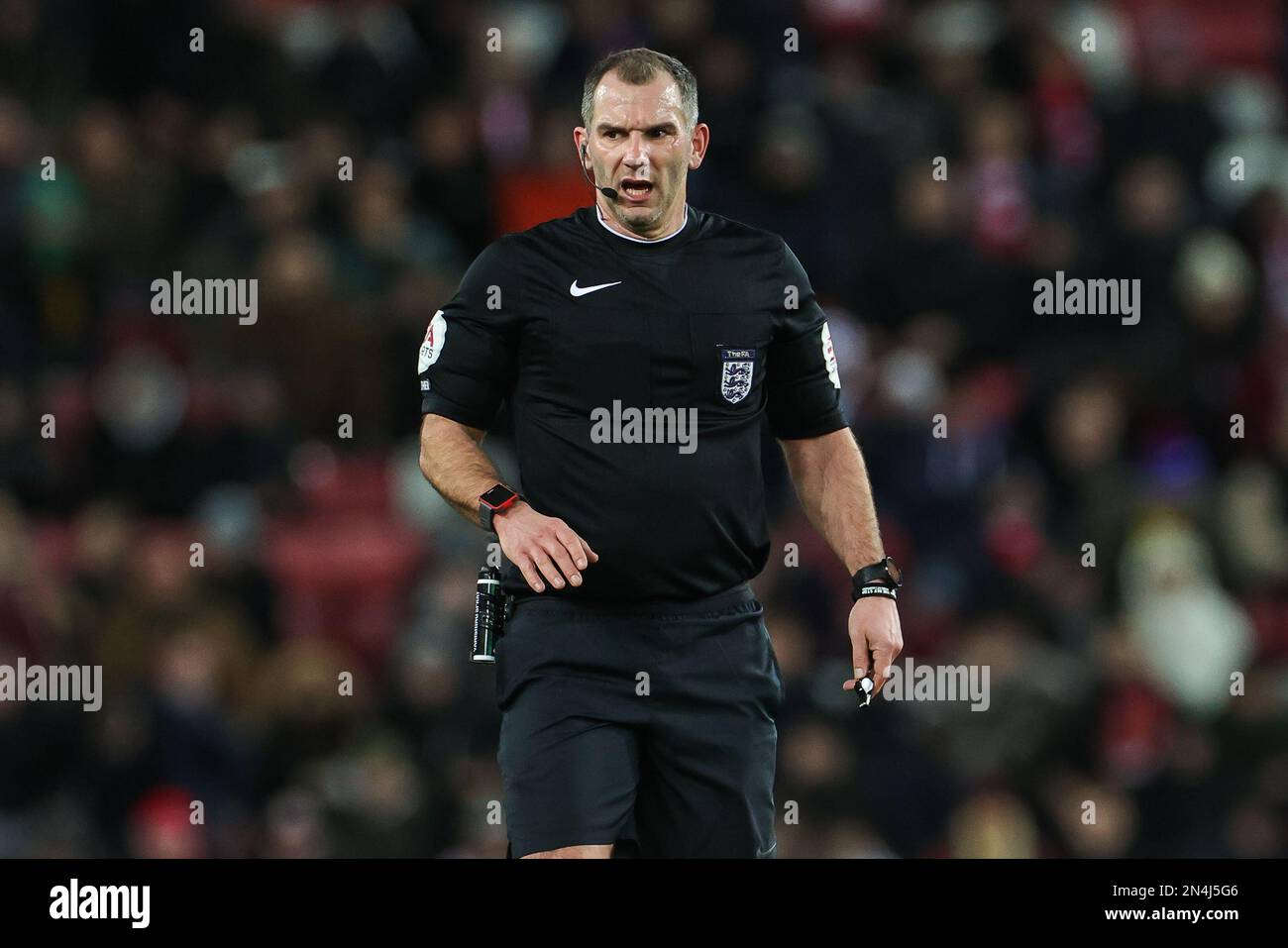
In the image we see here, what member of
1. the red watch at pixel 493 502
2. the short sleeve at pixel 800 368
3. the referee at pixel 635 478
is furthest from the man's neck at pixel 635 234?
the red watch at pixel 493 502

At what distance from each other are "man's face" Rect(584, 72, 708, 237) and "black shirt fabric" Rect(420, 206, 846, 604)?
0.38ft

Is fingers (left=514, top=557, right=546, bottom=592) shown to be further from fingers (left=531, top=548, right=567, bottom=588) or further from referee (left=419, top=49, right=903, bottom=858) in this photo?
referee (left=419, top=49, right=903, bottom=858)

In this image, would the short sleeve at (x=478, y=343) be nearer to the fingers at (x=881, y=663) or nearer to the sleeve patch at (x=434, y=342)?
the sleeve patch at (x=434, y=342)

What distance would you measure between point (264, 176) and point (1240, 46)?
17.7ft

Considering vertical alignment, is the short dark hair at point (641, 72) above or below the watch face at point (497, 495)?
above

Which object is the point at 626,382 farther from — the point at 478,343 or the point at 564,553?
the point at 564,553

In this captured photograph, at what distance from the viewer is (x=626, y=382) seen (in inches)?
183

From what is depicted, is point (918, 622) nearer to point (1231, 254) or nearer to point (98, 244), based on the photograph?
point (1231, 254)

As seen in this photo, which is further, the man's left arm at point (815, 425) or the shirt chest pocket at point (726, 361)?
the man's left arm at point (815, 425)

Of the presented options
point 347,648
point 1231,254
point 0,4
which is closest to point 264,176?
point 0,4

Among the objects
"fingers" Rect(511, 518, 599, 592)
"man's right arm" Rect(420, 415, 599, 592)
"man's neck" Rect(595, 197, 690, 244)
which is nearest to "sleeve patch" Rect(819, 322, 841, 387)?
"man's neck" Rect(595, 197, 690, 244)

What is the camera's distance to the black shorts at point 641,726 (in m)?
4.49

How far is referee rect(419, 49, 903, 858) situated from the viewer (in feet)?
15.1

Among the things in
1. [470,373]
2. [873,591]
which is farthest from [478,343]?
[873,591]
